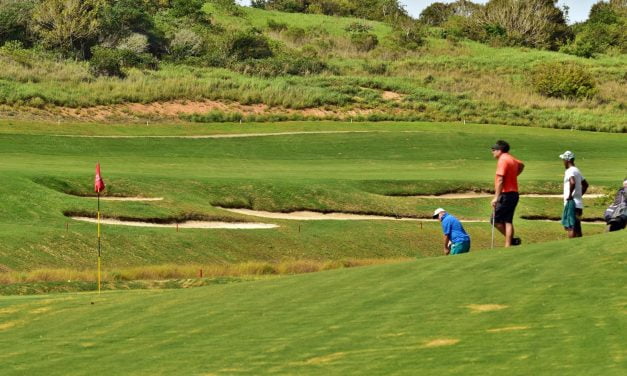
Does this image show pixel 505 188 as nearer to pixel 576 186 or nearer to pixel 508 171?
pixel 508 171

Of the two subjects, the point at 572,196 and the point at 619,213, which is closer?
the point at 572,196

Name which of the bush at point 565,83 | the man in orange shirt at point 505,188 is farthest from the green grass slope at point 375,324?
the bush at point 565,83

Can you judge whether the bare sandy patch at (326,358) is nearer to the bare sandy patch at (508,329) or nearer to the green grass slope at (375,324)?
the green grass slope at (375,324)

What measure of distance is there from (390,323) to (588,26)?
12893 cm

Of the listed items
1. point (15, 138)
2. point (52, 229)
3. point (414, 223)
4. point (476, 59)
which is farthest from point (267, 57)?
point (52, 229)

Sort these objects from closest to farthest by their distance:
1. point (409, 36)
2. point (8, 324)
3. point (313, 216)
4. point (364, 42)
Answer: point (8, 324) → point (313, 216) → point (364, 42) → point (409, 36)

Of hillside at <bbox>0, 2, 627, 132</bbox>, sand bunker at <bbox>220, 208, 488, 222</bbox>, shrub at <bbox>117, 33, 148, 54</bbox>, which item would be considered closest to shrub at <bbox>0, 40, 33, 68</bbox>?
hillside at <bbox>0, 2, 627, 132</bbox>

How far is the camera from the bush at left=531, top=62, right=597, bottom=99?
8981cm

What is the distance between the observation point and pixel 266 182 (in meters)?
45.5

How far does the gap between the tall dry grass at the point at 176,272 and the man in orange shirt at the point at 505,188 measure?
22.4 ft

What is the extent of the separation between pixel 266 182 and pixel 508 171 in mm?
24247

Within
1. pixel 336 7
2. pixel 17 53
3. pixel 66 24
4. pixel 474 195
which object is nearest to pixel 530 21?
pixel 336 7

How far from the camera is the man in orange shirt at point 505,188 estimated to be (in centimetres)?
2170

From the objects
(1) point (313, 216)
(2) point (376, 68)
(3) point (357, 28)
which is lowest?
(1) point (313, 216)
